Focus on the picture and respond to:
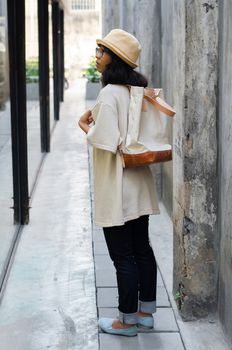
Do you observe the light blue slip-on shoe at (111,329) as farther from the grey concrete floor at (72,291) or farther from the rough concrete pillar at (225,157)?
the rough concrete pillar at (225,157)

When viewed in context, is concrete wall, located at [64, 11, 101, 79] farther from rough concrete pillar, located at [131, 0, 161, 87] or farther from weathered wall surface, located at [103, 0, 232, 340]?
weathered wall surface, located at [103, 0, 232, 340]

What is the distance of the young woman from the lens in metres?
3.89

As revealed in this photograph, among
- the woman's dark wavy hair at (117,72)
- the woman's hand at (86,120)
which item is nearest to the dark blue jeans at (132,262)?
the woman's hand at (86,120)

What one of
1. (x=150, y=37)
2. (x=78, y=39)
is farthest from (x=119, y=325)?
(x=78, y=39)

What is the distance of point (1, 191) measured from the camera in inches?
226

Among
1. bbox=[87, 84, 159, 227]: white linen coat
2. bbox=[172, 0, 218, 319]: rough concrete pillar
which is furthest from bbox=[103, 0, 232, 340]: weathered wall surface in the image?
bbox=[87, 84, 159, 227]: white linen coat

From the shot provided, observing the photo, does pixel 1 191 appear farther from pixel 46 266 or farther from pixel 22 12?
pixel 22 12

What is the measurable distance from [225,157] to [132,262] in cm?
82

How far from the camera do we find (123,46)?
12.9ft

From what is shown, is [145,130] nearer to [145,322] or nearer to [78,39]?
[145,322]

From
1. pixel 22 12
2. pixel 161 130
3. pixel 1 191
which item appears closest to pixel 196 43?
pixel 161 130

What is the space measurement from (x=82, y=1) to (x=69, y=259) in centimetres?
3382

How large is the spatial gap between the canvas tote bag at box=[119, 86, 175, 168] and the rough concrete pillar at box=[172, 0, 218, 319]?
222 mm

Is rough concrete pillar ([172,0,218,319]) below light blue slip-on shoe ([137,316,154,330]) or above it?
above
